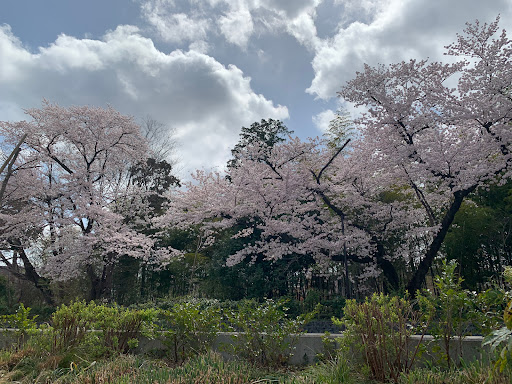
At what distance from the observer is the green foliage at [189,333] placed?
4.48 meters

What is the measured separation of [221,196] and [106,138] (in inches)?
241

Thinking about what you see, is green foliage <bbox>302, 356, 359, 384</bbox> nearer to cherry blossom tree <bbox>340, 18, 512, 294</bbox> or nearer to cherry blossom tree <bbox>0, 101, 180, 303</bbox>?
cherry blossom tree <bbox>340, 18, 512, 294</bbox>

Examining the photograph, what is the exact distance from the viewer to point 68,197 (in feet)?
45.0

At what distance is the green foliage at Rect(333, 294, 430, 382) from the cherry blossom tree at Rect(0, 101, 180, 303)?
11.7 meters

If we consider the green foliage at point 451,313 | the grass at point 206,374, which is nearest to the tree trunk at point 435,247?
the green foliage at point 451,313

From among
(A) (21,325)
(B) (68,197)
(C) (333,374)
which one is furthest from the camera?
(B) (68,197)

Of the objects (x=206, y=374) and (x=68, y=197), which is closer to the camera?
(x=206, y=374)

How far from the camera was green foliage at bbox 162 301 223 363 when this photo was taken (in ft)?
14.7

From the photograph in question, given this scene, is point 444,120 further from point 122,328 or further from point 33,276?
point 33,276

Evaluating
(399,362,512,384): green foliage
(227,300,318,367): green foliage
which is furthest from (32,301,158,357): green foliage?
(399,362,512,384): green foliage

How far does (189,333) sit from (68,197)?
448 inches

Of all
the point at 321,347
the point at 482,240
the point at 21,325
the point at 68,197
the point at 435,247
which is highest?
the point at 68,197

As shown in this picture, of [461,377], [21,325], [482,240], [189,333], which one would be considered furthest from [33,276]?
[482,240]

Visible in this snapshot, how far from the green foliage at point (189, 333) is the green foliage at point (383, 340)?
176cm
